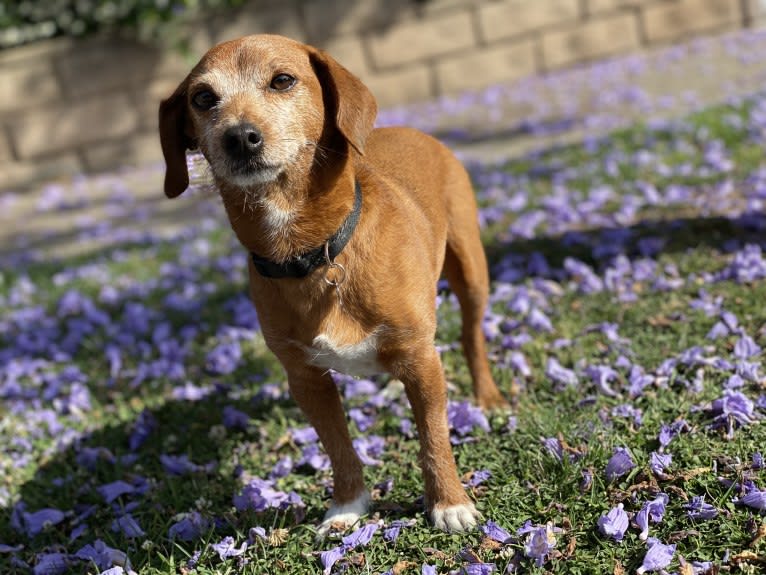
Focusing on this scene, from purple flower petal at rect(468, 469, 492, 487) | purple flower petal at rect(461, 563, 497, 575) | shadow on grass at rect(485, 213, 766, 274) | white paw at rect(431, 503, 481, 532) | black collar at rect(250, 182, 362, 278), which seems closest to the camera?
purple flower petal at rect(461, 563, 497, 575)

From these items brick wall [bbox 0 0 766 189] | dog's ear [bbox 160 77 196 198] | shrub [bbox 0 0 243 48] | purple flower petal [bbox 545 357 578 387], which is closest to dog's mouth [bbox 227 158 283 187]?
dog's ear [bbox 160 77 196 198]

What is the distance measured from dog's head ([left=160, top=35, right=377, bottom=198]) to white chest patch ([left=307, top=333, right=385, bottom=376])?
0.60m

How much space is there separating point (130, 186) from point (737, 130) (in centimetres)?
698

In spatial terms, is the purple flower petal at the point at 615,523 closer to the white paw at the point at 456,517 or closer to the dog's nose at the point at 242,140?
the white paw at the point at 456,517

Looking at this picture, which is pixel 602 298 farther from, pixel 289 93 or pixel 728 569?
pixel 289 93

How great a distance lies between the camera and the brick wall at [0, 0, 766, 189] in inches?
410

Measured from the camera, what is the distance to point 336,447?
3.07m

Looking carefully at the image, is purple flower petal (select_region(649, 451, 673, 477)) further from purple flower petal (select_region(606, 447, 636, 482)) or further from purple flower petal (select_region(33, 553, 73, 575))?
purple flower petal (select_region(33, 553, 73, 575))

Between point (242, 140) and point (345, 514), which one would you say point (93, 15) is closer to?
point (242, 140)

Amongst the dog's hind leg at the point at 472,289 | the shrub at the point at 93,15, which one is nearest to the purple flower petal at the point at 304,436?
the dog's hind leg at the point at 472,289

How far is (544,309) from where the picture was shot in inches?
183

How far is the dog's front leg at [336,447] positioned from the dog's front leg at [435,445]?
283mm

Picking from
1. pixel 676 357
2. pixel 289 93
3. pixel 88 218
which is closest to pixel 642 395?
pixel 676 357

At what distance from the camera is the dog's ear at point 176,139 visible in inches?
114
